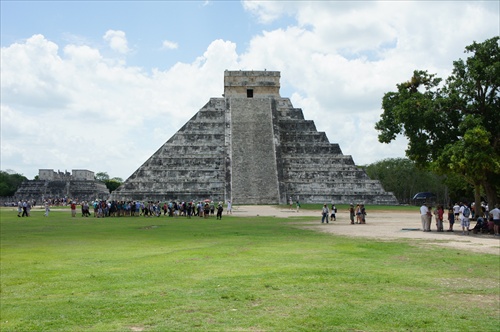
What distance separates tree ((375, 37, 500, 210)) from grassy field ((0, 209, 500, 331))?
17.5 feet

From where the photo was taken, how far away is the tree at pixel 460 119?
15.8 metres

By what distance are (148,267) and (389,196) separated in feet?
109

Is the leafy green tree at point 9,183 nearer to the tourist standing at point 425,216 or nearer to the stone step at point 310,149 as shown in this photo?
the stone step at point 310,149

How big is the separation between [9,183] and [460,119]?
78807mm

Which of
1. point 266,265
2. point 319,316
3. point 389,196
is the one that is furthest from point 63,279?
point 389,196

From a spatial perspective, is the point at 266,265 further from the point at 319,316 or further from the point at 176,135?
the point at 176,135

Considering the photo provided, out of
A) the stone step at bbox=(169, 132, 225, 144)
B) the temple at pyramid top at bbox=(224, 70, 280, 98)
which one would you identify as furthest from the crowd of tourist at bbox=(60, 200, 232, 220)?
the temple at pyramid top at bbox=(224, 70, 280, 98)

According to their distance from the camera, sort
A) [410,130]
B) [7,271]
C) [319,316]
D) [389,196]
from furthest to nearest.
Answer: [389,196]
[410,130]
[7,271]
[319,316]

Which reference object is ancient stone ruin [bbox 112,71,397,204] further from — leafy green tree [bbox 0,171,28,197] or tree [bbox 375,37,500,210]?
leafy green tree [bbox 0,171,28,197]

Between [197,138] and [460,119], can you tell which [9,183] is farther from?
[460,119]

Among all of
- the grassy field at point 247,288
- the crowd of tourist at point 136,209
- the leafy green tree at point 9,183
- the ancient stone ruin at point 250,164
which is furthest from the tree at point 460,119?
the leafy green tree at point 9,183

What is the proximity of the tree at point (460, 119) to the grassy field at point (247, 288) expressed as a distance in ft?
17.5

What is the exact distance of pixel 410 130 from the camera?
60.7 ft

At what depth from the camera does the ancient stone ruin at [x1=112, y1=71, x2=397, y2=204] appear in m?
38.6
